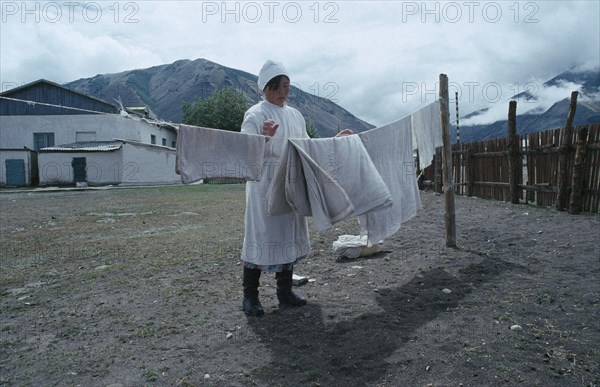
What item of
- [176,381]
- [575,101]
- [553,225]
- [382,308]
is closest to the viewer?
[176,381]

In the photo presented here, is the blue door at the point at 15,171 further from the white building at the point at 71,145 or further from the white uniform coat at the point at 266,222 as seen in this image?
the white uniform coat at the point at 266,222

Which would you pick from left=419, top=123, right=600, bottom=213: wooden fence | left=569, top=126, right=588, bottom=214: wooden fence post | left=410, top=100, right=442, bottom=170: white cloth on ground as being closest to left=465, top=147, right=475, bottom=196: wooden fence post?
left=419, top=123, right=600, bottom=213: wooden fence

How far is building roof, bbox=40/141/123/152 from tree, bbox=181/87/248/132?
468 inches

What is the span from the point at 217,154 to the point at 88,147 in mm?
30196

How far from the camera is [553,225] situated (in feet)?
22.1

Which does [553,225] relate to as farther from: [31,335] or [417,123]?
[31,335]

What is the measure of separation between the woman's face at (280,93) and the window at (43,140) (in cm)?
3422

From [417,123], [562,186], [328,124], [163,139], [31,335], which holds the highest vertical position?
[328,124]

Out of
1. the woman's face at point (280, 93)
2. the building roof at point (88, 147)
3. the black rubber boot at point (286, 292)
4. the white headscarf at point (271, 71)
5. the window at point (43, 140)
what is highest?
the window at point (43, 140)

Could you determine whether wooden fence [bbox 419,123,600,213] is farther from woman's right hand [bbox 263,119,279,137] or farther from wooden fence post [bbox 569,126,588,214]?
woman's right hand [bbox 263,119,279,137]

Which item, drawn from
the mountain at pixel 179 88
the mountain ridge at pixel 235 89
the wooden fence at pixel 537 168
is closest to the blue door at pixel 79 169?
the mountain ridge at pixel 235 89

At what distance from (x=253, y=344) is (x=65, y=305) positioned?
2.15m

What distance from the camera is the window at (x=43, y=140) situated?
32125 mm

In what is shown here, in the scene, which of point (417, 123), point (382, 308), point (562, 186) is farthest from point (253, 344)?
point (562, 186)
